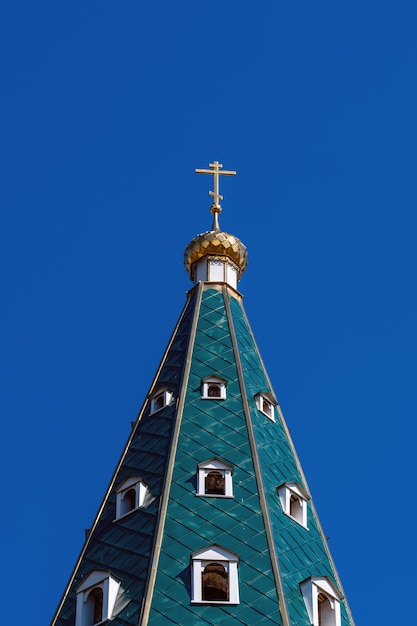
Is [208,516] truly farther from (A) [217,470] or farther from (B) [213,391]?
(B) [213,391]

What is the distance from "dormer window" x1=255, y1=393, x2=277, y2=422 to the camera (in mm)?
39000

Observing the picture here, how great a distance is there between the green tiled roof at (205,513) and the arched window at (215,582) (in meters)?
0.37

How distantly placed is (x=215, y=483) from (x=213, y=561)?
102 inches

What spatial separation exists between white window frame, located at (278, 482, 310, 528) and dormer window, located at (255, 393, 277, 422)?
2.27m

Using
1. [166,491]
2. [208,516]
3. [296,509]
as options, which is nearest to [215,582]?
[208,516]

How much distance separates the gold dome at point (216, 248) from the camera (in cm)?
4375

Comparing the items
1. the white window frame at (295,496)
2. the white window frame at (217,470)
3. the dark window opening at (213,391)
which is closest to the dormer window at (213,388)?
the dark window opening at (213,391)

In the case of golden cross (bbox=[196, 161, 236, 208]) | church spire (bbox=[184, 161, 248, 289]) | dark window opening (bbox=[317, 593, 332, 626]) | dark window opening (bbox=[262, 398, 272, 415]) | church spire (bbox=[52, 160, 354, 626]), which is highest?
golden cross (bbox=[196, 161, 236, 208])

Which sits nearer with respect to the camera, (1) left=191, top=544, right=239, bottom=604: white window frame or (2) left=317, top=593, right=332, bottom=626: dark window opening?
(1) left=191, top=544, right=239, bottom=604: white window frame

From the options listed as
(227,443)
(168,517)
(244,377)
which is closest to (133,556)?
(168,517)

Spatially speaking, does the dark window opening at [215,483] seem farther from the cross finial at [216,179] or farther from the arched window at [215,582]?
the cross finial at [216,179]

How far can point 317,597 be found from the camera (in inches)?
1346

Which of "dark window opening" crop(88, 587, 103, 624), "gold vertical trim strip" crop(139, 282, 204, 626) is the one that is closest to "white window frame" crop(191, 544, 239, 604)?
"gold vertical trim strip" crop(139, 282, 204, 626)

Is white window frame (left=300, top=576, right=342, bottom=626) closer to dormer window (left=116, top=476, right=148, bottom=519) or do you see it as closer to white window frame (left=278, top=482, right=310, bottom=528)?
white window frame (left=278, top=482, right=310, bottom=528)
